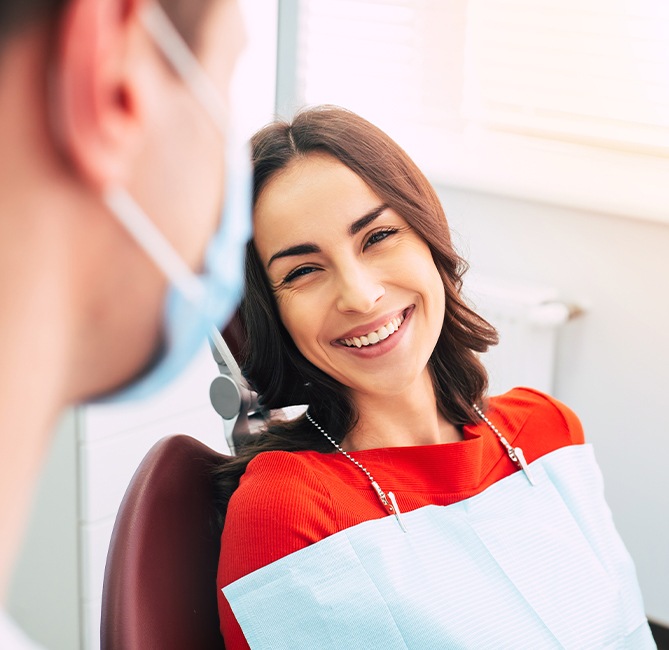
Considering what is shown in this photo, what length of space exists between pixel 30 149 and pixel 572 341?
1.93 metres

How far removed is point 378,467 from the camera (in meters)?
1.11

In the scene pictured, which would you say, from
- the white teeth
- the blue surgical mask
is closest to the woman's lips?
the white teeth

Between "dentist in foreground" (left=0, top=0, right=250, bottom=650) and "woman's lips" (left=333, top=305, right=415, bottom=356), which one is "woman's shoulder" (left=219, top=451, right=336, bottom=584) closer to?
"woman's lips" (left=333, top=305, right=415, bottom=356)

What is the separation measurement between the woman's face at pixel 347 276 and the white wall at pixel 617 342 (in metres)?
0.93

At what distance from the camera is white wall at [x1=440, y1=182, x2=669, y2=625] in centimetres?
192

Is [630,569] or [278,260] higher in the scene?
[278,260]

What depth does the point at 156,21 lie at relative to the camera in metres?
0.18

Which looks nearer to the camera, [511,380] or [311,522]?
[311,522]

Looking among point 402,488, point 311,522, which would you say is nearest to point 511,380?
point 402,488

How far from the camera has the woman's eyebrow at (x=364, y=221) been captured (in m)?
Answer: 1.01

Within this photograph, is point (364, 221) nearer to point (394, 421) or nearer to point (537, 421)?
point (394, 421)

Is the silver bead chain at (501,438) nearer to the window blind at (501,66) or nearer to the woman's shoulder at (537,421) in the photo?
the woman's shoulder at (537,421)

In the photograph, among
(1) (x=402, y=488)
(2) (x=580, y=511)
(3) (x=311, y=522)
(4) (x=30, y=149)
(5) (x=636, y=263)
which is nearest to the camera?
(4) (x=30, y=149)

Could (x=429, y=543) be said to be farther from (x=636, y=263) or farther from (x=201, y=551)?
(x=636, y=263)
